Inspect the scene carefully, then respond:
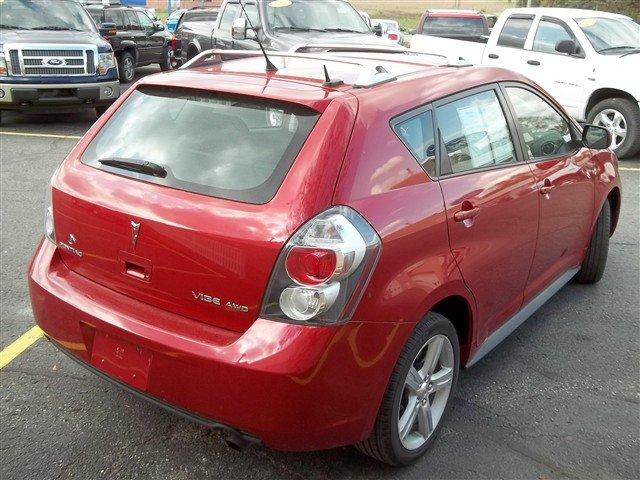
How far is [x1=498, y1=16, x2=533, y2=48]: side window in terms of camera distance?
10.2m

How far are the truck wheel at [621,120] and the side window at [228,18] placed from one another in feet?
20.0

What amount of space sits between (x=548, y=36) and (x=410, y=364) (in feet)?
27.9

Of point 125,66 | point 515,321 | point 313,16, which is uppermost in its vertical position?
point 515,321

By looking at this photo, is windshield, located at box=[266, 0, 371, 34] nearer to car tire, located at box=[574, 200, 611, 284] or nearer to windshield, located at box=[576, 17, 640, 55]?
windshield, located at box=[576, 17, 640, 55]

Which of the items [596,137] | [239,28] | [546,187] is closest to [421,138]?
[546,187]

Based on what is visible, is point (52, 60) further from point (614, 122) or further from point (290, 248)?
point (290, 248)

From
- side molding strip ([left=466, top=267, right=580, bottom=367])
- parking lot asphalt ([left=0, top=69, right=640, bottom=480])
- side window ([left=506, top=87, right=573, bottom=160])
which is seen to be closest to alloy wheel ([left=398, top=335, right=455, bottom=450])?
parking lot asphalt ([left=0, top=69, right=640, bottom=480])

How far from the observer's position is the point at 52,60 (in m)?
9.95

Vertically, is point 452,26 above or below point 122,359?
below

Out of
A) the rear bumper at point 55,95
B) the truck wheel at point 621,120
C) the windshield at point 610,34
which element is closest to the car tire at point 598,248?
the truck wheel at point 621,120

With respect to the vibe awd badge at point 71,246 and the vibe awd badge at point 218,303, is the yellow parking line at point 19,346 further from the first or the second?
the vibe awd badge at point 218,303

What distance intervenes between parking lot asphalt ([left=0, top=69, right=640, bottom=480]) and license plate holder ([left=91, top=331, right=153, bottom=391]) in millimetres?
460

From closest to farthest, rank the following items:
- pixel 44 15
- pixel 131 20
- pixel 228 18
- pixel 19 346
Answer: pixel 19 346
pixel 44 15
pixel 228 18
pixel 131 20

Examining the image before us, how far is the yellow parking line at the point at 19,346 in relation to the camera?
369 cm
